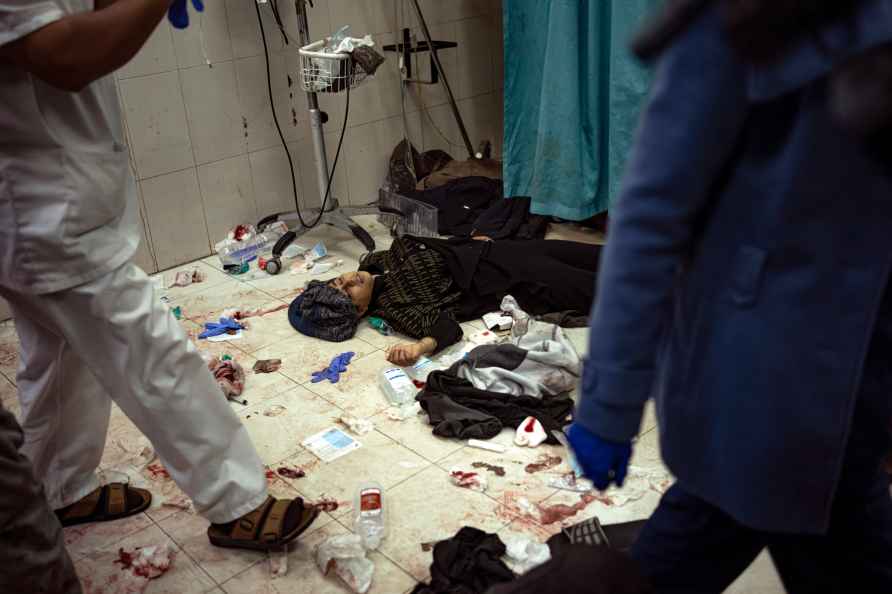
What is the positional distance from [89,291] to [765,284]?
1071 mm

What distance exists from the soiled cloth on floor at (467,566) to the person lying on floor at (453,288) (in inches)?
36.8

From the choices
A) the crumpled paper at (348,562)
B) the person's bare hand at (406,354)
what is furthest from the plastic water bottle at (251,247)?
the crumpled paper at (348,562)

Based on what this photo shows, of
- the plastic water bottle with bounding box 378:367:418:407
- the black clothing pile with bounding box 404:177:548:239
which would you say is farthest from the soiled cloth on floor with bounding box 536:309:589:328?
the black clothing pile with bounding box 404:177:548:239

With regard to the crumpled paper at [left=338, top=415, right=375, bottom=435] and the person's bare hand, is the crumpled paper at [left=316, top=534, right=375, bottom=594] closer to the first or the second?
the crumpled paper at [left=338, top=415, right=375, bottom=435]

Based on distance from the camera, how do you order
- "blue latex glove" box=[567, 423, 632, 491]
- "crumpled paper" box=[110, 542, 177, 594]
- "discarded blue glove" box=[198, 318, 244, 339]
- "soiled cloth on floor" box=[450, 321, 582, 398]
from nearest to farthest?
"blue latex glove" box=[567, 423, 632, 491] < "crumpled paper" box=[110, 542, 177, 594] < "soiled cloth on floor" box=[450, 321, 582, 398] < "discarded blue glove" box=[198, 318, 244, 339]

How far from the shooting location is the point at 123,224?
1468 millimetres

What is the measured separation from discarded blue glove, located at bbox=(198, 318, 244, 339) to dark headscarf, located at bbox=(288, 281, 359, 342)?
0.77 feet

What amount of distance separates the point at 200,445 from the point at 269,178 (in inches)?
81.0

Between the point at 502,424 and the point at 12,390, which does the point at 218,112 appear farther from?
the point at 502,424

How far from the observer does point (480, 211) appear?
3404 mm

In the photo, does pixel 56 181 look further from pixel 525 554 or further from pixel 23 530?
pixel 525 554

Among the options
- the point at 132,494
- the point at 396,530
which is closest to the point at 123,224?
the point at 132,494

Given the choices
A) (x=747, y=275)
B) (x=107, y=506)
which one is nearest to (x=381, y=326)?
(x=107, y=506)

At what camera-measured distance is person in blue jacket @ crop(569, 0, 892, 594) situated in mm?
730
